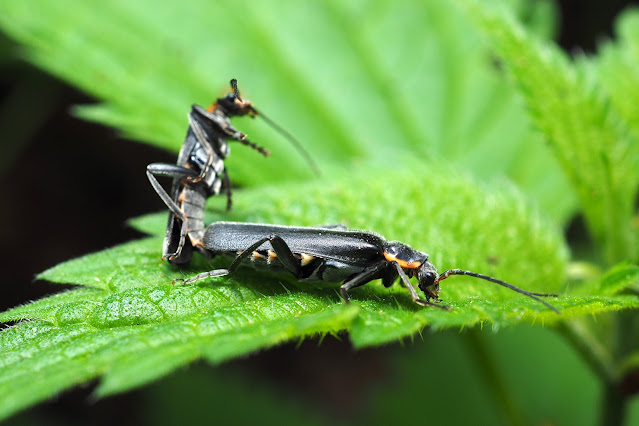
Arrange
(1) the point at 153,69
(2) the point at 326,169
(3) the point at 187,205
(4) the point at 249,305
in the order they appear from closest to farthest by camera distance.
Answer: (4) the point at 249,305
(3) the point at 187,205
(2) the point at 326,169
(1) the point at 153,69

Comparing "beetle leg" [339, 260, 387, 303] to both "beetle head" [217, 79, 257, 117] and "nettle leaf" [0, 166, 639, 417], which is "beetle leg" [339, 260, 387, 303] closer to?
"nettle leaf" [0, 166, 639, 417]

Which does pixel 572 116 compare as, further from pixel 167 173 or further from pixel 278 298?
pixel 167 173

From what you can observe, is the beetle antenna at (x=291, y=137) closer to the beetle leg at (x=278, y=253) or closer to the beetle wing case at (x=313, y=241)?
the beetle wing case at (x=313, y=241)

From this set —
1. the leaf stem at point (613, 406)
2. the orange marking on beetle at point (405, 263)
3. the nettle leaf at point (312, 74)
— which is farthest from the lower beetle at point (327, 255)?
the nettle leaf at point (312, 74)

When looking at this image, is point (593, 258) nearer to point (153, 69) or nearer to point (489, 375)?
point (489, 375)

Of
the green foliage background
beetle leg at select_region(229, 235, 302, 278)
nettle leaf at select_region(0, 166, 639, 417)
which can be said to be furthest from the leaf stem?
beetle leg at select_region(229, 235, 302, 278)

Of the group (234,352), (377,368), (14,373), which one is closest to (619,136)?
(234,352)

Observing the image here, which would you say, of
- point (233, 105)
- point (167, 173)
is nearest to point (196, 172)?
point (167, 173)
